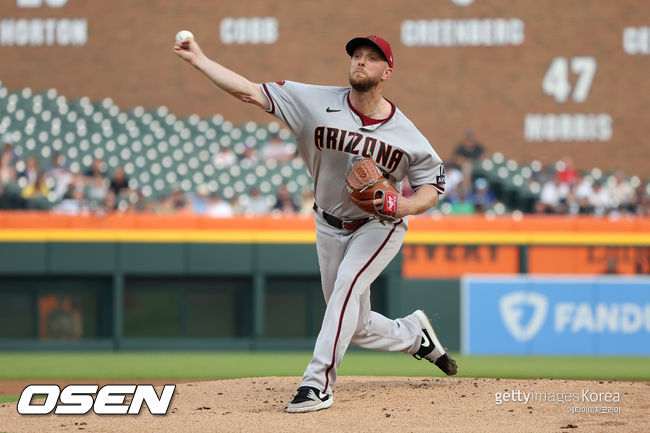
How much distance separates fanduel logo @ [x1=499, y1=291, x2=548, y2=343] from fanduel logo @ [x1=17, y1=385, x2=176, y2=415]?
5.97 metres

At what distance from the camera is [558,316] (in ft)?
34.2

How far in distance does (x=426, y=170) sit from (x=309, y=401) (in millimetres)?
1316

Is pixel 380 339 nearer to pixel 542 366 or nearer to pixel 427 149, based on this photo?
pixel 427 149

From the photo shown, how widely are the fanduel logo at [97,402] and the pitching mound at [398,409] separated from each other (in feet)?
0.21

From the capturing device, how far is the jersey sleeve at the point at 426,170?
4.91m

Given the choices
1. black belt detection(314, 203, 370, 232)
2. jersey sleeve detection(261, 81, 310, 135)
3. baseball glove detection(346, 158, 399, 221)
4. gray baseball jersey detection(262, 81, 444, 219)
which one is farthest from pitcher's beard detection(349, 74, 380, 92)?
black belt detection(314, 203, 370, 232)

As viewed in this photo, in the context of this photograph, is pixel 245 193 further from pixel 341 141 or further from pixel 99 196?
pixel 341 141

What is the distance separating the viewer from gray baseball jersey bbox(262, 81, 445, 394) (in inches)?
190

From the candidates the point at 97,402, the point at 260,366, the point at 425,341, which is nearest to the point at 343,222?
the point at 425,341

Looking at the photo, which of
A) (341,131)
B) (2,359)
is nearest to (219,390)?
(341,131)

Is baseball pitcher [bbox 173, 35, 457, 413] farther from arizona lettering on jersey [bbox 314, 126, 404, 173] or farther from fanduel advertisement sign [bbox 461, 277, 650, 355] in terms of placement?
fanduel advertisement sign [bbox 461, 277, 650, 355]

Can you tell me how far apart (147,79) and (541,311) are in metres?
9.30

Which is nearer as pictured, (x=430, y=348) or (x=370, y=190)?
(x=370, y=190)

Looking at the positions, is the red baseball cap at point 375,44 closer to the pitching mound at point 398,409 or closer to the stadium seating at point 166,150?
the pitching mound at point 398,409
